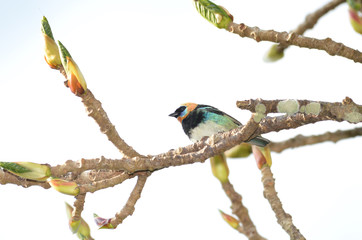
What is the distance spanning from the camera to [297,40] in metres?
3.27

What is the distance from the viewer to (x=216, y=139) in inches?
129

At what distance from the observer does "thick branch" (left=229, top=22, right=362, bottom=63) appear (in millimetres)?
3193

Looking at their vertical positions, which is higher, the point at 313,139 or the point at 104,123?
the point at 313,139

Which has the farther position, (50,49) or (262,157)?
(262,157)

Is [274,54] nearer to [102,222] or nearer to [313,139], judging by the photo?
[313,139]

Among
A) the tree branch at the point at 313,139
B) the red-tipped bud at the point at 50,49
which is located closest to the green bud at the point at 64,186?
the red-tipped bud at the point at 50,49

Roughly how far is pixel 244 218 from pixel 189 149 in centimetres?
70

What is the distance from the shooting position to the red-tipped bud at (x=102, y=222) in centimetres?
324

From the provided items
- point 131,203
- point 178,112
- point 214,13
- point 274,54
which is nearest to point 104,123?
point 131,203

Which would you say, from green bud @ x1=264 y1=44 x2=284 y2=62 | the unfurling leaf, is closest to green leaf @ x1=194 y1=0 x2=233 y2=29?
green bud @ x1=264 y1=44 x2=284 y2=62

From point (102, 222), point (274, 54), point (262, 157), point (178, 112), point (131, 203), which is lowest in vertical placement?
point (102, 222)

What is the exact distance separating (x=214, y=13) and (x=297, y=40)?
2.03ft

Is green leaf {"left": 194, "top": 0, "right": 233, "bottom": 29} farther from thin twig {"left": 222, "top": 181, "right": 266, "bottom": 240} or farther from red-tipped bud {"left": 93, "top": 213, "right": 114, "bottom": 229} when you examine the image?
red-tipped bud {"left": 93, "top": 213, "right": 114, "bottom": 229}

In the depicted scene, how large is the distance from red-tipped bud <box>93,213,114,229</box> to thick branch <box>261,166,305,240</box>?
1.21 metres
